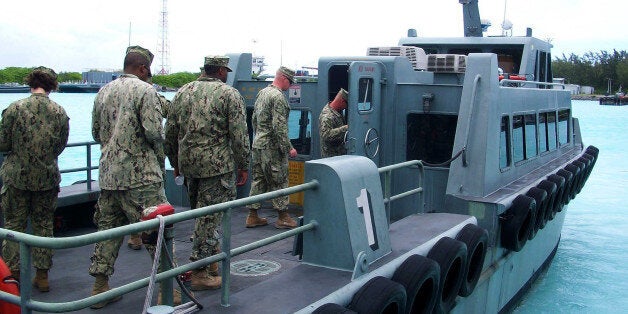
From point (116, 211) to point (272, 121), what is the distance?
2504 mm

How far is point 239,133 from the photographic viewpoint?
14.6ft

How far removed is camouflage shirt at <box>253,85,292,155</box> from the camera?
20.6ft

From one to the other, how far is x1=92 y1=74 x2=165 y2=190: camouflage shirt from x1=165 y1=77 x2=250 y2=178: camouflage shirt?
0.41 m

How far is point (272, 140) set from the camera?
641 cm

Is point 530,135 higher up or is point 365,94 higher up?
point 365,94

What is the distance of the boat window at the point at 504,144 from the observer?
6.82m

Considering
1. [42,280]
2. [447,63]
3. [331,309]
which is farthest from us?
[447,63]

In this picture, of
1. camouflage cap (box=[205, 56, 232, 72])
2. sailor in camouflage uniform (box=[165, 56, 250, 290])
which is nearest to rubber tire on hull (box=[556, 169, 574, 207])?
sailor in camouflage uniform (box=[165, 56, 250, 290])

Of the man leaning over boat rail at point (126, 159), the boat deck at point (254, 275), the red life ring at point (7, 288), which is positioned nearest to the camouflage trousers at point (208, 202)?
the boat deck at point (254, 275)

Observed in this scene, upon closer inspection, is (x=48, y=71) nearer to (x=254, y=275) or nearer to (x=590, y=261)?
(x=254, y=275)

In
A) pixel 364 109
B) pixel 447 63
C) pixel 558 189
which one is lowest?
pixel 558 189

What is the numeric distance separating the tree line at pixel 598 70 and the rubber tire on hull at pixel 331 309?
96.1 m

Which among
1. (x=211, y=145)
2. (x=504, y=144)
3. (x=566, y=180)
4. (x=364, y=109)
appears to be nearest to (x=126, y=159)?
(x=211, y=145)

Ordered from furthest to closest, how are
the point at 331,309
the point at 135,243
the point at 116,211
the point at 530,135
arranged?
the point at 530,135 → the point at 135,243 → the point at 116,211 → the point at 331,309
